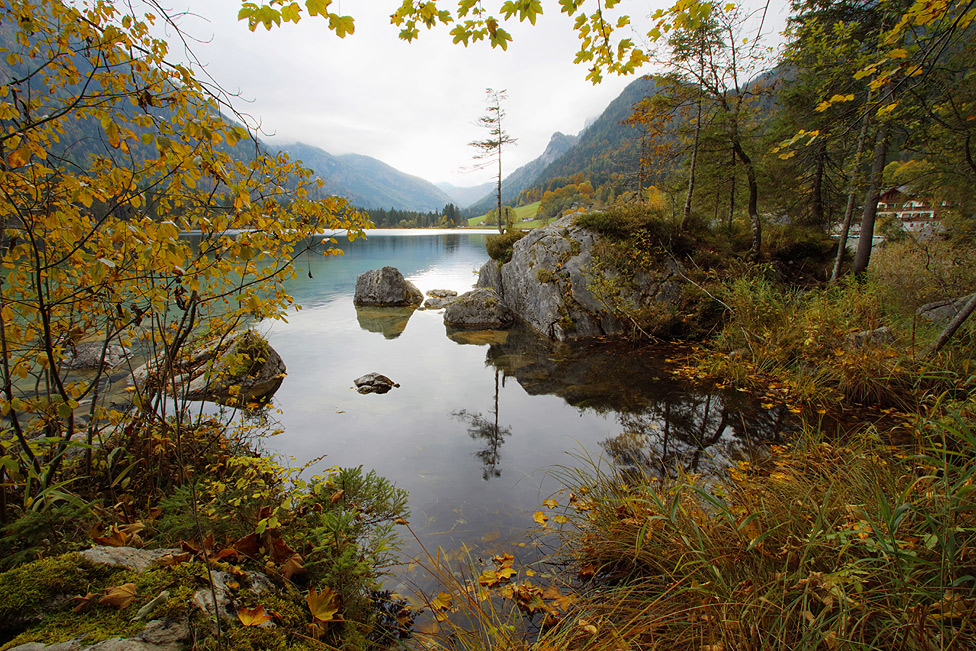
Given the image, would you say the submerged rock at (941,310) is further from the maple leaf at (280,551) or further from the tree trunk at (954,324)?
the maple leaf at (280,551)

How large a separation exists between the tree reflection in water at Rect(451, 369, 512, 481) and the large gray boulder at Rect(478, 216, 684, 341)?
14.4 ft

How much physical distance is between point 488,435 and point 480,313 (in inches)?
274

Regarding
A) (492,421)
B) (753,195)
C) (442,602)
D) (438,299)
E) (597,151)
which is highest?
(597,151)

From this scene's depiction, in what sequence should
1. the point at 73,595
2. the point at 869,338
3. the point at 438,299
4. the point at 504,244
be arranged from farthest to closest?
the point at 438,299
the point at 504,244
the point at 869,338
the point at 73,595

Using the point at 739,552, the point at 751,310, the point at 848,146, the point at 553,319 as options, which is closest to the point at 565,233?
the point at 553,319

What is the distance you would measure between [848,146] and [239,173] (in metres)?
13.3

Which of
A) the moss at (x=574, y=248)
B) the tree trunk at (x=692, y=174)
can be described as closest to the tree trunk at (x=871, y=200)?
the tree trunk at (x=692, y=174)

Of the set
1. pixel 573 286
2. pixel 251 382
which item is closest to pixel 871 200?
pixel 573 286

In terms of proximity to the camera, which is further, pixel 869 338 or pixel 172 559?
pixel 869 338

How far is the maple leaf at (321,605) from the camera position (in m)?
2.06

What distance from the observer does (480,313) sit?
1229 centimetres

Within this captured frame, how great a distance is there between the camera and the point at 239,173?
2814mm

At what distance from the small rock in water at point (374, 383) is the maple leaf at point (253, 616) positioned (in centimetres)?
560

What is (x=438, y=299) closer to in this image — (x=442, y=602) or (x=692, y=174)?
(x=692, y=174)
